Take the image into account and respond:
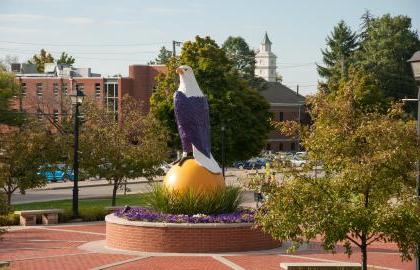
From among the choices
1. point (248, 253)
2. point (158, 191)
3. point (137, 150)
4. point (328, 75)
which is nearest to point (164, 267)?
point (248, 253)

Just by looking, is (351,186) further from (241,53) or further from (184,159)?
(241,53)

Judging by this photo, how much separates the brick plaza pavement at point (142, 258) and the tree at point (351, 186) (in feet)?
16.2

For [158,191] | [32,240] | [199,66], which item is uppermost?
[199,66]

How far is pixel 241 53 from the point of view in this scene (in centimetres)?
10269

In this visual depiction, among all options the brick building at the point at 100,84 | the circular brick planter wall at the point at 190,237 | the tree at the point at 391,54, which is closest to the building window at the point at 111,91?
the brick building at the point at 100,84

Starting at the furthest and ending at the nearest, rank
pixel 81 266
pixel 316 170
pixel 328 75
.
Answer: pixel 328 75 → pixel 81 266 → pixel 316 170

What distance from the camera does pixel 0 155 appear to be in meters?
32.2

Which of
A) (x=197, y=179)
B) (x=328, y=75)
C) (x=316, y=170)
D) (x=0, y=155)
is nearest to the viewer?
(x=316, y=170)

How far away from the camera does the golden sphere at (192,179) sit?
23.3m

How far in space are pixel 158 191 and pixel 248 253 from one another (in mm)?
3683

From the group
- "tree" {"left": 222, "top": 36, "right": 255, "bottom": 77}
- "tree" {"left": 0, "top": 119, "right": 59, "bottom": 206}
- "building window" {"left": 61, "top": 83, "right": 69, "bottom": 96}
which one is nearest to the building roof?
"tree" {"left": 222, "top": 36, "right": 255, "bottom": 77}

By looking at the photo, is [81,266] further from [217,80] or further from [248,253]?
[217,80]

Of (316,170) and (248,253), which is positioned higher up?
(316,170)

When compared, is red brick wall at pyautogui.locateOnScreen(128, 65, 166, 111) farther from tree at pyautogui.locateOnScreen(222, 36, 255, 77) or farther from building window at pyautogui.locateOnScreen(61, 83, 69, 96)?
tree at pyautogui.locateOnScreen(222, 36, 255, 77)
